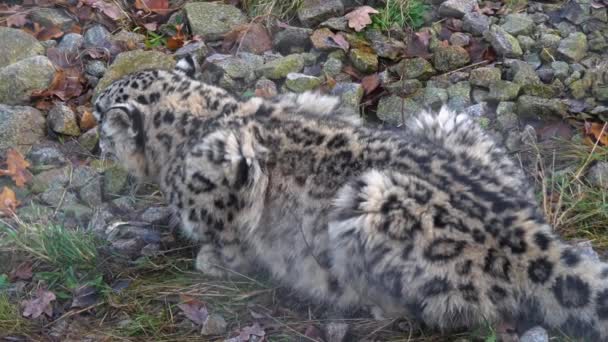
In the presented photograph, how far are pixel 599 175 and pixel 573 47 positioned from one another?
1581 millimetres

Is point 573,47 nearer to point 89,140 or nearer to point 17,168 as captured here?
point 89,140

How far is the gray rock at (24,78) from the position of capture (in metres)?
6.75

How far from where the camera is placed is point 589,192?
5402 millimetres

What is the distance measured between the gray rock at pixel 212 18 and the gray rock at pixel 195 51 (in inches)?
8.0

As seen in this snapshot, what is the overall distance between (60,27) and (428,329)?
4.61m

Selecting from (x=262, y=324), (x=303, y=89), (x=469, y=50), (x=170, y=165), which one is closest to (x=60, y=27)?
(x=303, y=89)

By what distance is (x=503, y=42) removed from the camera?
678 centimetres

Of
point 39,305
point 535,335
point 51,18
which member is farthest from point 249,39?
point 535,335

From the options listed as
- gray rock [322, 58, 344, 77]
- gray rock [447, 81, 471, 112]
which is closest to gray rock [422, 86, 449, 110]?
gray rock [447, 81, 471, 112]

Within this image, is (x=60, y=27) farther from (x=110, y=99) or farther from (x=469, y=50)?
(x=469, y=50)

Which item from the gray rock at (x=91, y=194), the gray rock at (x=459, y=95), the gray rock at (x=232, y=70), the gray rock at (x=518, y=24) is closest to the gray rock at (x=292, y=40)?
the gray rock at (x=232, y=70)

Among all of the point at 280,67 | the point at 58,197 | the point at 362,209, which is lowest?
the point at 58,197

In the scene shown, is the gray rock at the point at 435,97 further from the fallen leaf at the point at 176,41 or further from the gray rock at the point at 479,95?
the fallen leaf at the point at 176,41

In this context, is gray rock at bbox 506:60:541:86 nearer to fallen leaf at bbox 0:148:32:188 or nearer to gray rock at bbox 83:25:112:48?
gray rock at bbox 83:25:112:48
